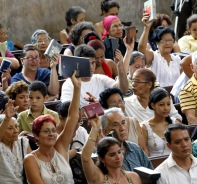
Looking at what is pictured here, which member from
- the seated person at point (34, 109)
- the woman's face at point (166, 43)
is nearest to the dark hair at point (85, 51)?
the seated person at point (34, 109)

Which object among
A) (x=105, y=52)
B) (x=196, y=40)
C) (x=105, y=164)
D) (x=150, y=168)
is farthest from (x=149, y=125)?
(x=196, y=40)

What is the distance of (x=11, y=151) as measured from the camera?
6121mm

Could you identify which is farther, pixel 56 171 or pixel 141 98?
pixel 141 98

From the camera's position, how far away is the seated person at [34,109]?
6742 millimetres

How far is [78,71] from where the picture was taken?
19.4ft

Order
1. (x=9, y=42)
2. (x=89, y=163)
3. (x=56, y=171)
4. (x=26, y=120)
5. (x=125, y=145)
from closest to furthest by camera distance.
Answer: (x=89, y=163) < (x=56, y=171) < (x=125, y=145) < (x=26, y=120) < (x=9, y=42)

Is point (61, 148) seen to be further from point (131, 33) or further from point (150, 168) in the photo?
point (131, 33)

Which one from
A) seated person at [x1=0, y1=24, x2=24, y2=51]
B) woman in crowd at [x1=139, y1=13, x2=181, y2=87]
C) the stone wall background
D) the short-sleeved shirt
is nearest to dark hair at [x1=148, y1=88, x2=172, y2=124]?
the short-sleeved shirt

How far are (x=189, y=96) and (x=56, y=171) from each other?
1.89 metres

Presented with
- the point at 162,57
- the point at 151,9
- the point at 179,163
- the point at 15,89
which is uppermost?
the point at 151,9

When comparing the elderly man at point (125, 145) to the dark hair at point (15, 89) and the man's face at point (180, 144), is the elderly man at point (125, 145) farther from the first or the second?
the dark hair at point (15, 89)

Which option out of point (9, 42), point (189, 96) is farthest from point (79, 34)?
point (189, 96)

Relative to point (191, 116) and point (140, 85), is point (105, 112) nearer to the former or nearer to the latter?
point (140, 85)

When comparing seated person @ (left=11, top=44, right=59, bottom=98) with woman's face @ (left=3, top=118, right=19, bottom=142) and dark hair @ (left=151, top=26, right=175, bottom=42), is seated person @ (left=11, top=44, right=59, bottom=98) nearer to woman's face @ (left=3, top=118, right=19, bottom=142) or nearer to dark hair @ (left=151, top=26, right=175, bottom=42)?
dark hair @ (left=151, top=26, right=175, bottom=42)
